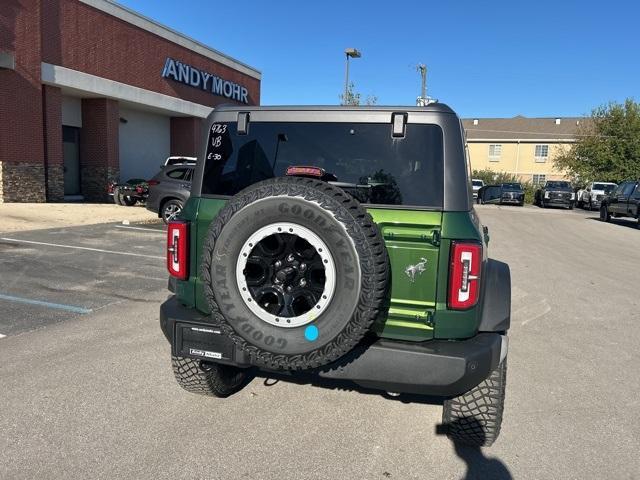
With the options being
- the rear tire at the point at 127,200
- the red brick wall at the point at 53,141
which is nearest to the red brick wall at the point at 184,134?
the rear tire at the point at 127,200

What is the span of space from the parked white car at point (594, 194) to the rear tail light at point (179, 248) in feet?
110

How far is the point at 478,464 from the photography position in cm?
296

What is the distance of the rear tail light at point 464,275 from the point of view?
Answer: 2709mm

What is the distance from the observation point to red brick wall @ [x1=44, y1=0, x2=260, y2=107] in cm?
1897

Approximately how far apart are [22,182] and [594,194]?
Answer: 31.4 m

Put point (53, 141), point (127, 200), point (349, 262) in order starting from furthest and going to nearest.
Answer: point (127, 200)
point (53, 141)
point (349, 262)

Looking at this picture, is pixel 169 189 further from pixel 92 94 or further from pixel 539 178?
pixel 539 178

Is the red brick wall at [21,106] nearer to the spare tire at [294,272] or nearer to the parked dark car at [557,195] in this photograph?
the spare tire at [294,272]

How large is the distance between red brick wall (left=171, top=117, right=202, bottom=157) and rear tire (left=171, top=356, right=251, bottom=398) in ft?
82.4

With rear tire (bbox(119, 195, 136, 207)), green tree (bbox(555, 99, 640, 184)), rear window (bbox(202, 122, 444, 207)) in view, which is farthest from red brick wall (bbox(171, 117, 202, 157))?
green tree (bbox(555, 99, 640, 184))

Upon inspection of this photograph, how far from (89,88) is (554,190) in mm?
27447

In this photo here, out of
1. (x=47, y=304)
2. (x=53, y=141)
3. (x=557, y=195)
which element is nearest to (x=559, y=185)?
(x=557, y=195)

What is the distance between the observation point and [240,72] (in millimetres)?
31328

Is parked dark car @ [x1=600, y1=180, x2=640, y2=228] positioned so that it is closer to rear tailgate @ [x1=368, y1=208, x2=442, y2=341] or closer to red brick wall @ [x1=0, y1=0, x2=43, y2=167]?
rear tailgate @ [x1=368, y1=208, x2=442, y2=341]
